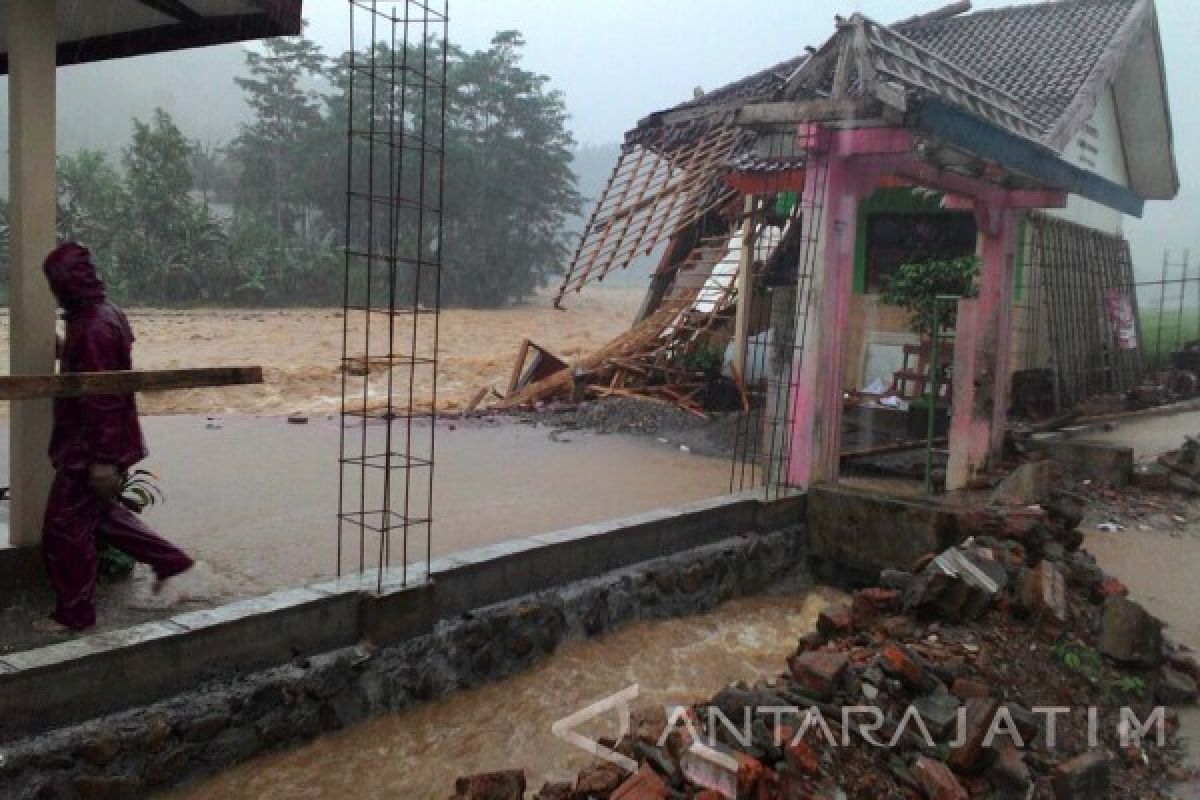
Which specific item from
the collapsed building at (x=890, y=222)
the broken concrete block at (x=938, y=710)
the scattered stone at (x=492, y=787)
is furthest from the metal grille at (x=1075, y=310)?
the scattered stone at (x=492, y=787)

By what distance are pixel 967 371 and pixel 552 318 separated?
90.8 ft

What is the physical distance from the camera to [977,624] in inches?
228

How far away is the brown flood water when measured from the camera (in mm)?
4902

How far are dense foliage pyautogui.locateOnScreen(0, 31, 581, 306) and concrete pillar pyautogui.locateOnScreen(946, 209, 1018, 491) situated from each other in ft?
81.2

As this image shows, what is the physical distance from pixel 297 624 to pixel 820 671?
283 centimetres

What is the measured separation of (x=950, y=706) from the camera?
189 inches

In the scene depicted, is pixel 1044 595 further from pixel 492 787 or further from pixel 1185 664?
pixel 492 787

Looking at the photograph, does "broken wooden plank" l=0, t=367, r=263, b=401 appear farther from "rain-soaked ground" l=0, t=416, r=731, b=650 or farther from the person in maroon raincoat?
"rain-soaked ground" l=0, t=416, r=731, b=650

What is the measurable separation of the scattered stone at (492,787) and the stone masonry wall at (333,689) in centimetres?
154

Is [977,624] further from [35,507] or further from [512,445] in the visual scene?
[512,445]

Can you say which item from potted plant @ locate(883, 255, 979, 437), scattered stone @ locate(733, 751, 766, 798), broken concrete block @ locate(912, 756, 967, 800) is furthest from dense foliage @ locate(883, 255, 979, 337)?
scattered stone @ locate(733, 751, 766, 798)

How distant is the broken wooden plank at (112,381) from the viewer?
4.28 m

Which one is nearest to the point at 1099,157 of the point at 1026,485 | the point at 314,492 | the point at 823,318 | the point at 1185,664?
the point at 1026,485

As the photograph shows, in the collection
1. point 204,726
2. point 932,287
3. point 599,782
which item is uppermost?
point 932,287
